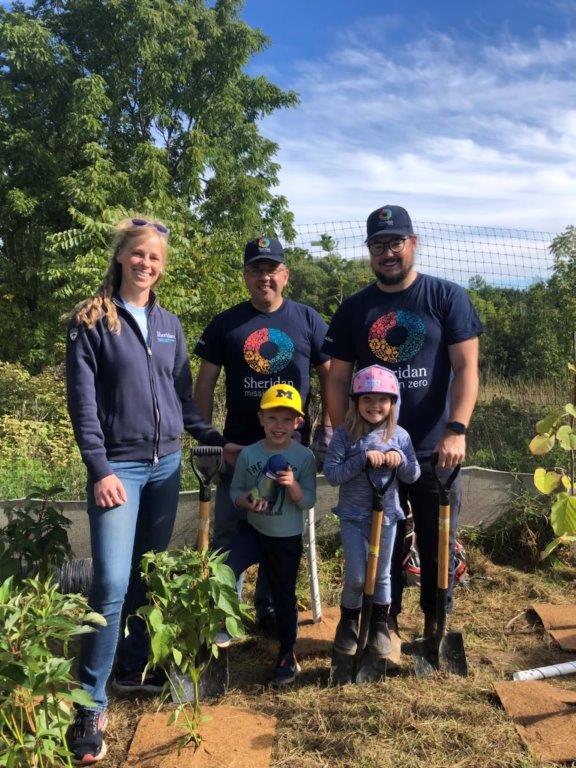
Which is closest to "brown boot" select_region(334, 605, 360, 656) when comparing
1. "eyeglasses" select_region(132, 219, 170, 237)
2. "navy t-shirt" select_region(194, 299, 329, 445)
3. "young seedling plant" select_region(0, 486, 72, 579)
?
"navy t-shirt" select_region(194, 299, 329, 445)

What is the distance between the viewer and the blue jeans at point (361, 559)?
275 centimetres

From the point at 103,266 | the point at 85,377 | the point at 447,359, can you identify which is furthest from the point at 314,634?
the point at 103,266

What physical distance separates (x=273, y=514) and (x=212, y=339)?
95cm

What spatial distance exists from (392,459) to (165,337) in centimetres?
111

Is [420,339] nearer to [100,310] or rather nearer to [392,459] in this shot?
[392,459]

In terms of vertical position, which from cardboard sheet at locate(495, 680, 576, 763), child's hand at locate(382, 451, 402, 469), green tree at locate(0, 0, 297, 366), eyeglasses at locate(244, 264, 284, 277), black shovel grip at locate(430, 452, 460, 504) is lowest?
cardboard sheet at locate(495, 680, 576, 763)

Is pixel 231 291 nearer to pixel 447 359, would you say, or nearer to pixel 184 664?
pixel 447 359

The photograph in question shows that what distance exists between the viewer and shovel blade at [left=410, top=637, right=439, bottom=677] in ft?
9.16

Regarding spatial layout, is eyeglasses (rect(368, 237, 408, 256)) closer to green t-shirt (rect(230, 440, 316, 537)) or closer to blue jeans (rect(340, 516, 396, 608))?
green t-shirt (rect(230, 440, 316, 537))

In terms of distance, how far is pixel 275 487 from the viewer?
2.81 metres

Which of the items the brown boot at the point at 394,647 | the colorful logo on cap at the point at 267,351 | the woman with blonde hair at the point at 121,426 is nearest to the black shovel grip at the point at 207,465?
the woman with blonde hair at the point at 121,426

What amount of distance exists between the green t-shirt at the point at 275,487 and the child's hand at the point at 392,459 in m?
0.40

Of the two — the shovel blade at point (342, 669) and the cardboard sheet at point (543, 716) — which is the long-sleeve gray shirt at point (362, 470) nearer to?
the shovel blade at point (342, 669)

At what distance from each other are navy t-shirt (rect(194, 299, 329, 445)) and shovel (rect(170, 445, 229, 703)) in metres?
0.33
